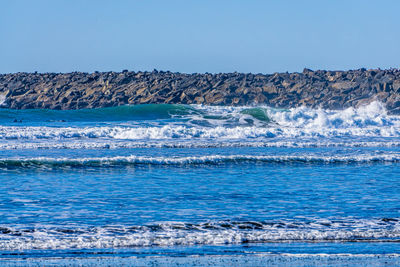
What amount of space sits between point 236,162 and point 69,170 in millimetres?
4255

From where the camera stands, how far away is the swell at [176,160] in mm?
16406

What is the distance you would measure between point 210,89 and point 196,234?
42067mm

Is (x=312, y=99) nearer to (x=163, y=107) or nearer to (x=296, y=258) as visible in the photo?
(x=163, y=107)

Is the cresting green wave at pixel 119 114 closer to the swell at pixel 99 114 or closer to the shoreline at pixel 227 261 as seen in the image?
the swell at pixel 99 114

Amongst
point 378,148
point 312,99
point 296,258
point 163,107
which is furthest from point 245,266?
point 312,99

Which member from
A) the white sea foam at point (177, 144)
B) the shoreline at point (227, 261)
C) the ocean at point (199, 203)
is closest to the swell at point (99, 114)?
the white sea foam at point (177, 144)

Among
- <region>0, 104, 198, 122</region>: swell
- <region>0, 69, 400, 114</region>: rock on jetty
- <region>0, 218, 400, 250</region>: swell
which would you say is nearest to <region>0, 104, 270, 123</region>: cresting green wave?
<region>0, 104, 198, 122</region>: swell

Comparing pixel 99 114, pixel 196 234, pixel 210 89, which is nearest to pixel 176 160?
pixel 196 234

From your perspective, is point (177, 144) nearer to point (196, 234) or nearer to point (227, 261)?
point (196, 234)

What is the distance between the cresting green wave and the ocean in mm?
15373

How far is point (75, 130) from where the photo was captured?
27.4 metres

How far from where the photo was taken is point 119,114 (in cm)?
4128

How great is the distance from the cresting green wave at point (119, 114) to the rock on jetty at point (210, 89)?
6.34m

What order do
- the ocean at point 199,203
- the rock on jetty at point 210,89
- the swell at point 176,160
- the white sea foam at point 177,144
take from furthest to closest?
the rock on jetty at point 210,89 < the white sea foam at point 177,144 < the swell at point 176,160 < the ocean at point 199,203
